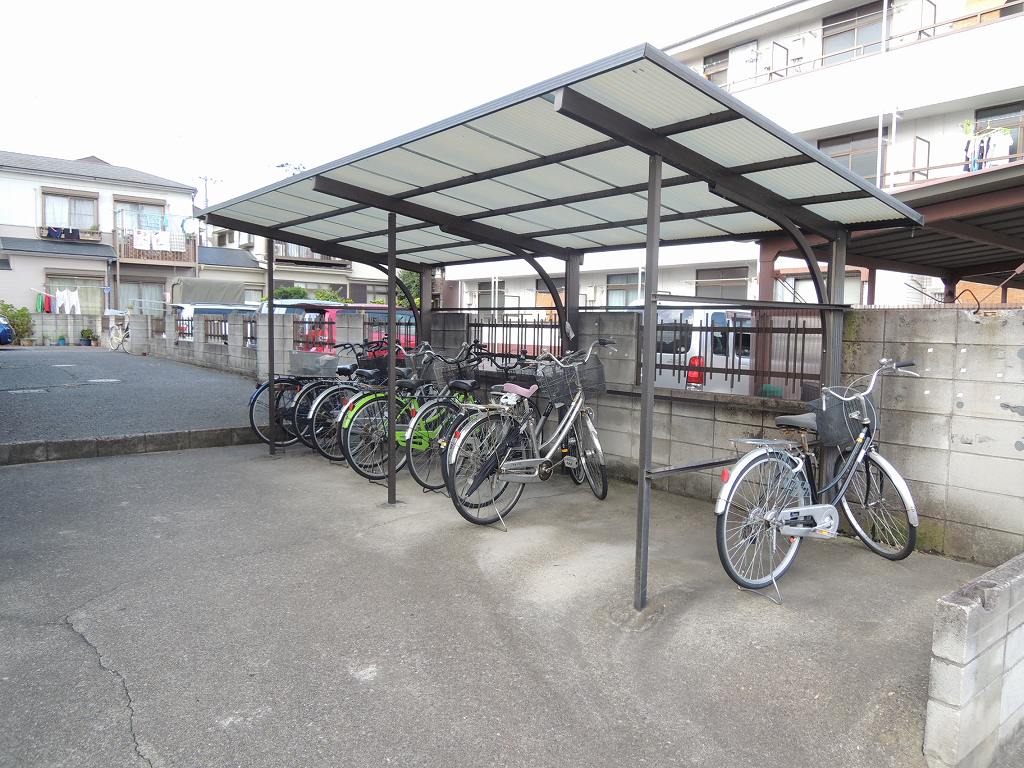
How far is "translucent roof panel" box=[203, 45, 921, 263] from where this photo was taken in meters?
2.90

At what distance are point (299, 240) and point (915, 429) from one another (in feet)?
18.5

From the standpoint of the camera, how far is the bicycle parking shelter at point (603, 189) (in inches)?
117

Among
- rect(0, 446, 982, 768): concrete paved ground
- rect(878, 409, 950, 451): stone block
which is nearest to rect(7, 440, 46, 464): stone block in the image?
rect(0, 446, 982, 768): concrete paved ground

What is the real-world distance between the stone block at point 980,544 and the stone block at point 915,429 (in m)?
0.51

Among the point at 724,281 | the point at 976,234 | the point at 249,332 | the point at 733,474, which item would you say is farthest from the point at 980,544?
the point at 724,281

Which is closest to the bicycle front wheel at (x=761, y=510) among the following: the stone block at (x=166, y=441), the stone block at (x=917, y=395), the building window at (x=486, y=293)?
the stone block at (x=917, y=395)

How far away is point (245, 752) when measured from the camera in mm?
2213

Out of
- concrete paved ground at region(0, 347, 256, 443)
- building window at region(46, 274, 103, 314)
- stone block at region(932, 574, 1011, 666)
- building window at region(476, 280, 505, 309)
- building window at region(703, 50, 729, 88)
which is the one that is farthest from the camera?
building window at region(476, 280, 505, 309)

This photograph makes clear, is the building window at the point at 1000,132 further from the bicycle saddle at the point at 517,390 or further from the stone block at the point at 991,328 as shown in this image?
the bicycle saddle at the point at 517,390

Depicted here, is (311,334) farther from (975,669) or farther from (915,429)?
(975,669)

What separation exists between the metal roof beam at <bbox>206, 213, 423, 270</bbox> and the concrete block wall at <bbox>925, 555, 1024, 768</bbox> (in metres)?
5.93

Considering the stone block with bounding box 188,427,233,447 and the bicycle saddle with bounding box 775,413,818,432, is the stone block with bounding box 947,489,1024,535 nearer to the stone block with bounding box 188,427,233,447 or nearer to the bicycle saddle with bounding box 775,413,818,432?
the bicycle saddle with bounding box 775,413,818,432

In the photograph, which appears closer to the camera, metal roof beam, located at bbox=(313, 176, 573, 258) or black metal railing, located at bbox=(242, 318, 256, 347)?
metal roof beam, located at bbox=(313, 176, 573, 258)

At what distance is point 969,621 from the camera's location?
2.06m
